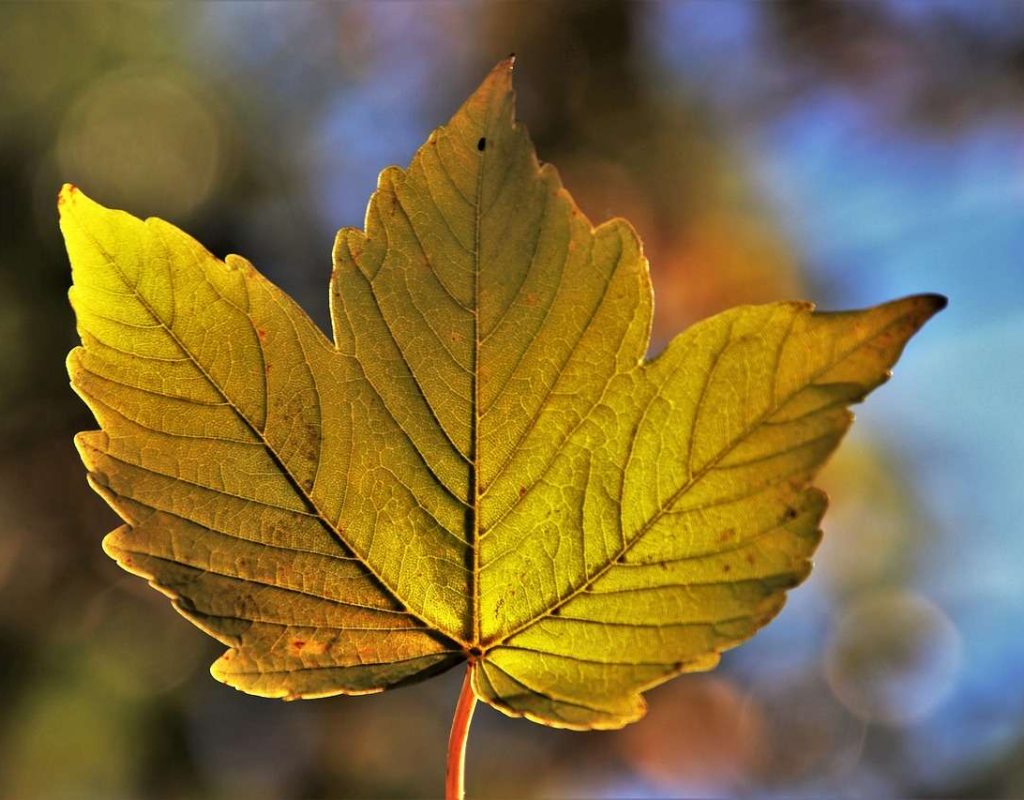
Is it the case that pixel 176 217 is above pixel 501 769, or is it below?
above

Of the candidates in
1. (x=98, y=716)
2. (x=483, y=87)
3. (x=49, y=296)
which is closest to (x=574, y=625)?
(x=483, y=87)

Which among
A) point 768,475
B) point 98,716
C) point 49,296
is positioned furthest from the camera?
point 49,296

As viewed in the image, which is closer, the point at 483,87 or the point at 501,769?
the point at 483,87

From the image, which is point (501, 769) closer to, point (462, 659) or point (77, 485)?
point (77, 485)

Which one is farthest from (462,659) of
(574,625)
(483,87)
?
(483,87)

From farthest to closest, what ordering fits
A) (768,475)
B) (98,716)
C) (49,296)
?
(49,296) < (98,716) < (768,475)

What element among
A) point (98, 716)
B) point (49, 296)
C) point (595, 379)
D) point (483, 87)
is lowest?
point (595, 379)

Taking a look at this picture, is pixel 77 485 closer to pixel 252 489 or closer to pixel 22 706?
pixel 22 706
